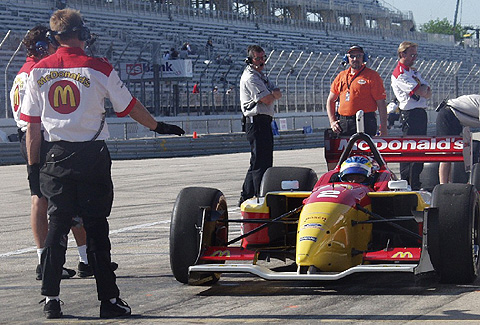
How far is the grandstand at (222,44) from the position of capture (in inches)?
1439

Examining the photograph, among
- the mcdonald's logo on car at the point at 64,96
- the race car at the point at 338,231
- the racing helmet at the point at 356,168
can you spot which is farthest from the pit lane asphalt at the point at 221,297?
the mcdonald's logo on car at the point at 64,96

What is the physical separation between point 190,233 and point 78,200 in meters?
0.98

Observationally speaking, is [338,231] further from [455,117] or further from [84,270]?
[455,117]

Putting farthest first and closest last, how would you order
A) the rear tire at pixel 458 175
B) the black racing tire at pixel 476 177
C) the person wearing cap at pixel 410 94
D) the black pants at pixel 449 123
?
the person wearing cap at pixel 410 94
the black pants at pixel 449 123
the rear tire at pixel 458 175
the black racing tire at pixel 476 177

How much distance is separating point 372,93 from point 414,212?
4710 mm

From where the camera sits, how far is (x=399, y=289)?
609 centimetres

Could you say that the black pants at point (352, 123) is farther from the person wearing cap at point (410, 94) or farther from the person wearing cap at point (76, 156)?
the person wearing cap at point (76, 156)

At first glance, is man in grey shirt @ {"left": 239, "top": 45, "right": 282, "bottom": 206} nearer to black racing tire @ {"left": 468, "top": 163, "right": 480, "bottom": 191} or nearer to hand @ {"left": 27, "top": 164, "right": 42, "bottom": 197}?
black racing tire @ {"left": 468, "top": 163, "right": 480, "bottom": 191}

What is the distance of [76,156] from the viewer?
5578mm

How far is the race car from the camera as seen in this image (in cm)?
588

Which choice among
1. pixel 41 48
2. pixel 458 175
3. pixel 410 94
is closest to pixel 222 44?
pixel 410 94

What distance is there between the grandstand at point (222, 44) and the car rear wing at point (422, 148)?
1908 cm

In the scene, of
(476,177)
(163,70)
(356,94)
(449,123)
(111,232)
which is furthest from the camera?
(163,70)

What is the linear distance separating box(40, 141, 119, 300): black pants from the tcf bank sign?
97.8ft
